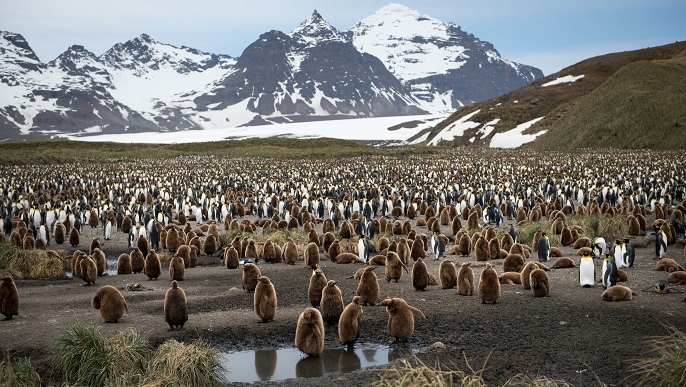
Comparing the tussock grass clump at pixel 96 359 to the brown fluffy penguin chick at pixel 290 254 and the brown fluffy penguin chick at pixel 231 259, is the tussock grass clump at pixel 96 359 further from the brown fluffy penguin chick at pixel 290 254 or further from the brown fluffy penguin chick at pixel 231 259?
the brown fluffy penguin chick at pixel 290 254

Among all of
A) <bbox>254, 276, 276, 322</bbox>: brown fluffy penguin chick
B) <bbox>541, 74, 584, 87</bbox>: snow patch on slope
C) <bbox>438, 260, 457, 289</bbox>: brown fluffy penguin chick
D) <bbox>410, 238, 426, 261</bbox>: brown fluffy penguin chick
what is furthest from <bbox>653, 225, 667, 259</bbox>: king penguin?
<bbox>541, 74, 584, 87</bbox>: snow patch on slope

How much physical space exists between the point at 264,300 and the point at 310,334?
5.00 ft

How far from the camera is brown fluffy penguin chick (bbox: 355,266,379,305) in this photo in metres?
10.2

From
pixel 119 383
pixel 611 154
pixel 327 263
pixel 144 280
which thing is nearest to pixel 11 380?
pixel 119 383

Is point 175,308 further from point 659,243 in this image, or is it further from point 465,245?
point 659,243

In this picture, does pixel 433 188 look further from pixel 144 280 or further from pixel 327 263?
pixel 144 280

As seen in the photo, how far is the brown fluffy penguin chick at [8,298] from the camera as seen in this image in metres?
9.71

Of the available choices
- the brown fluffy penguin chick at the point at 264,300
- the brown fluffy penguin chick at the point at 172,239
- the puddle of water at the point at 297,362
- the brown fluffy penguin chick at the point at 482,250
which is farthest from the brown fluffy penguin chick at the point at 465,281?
the brown fluffy penguin chick at the point at 172,239

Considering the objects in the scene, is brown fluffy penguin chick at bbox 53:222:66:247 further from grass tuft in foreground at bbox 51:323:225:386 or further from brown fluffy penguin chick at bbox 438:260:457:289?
brown fluffy penguin chick at bbox 438:260:457:289

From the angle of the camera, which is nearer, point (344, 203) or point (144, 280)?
point (144, 280)

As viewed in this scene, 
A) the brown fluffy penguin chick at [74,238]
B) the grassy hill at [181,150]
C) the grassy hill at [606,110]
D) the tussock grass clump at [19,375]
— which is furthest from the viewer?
the grassy hill at [181,150]

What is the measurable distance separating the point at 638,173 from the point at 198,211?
22001mm

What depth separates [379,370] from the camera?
707 cm

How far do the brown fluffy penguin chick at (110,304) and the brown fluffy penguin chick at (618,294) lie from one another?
728cm
